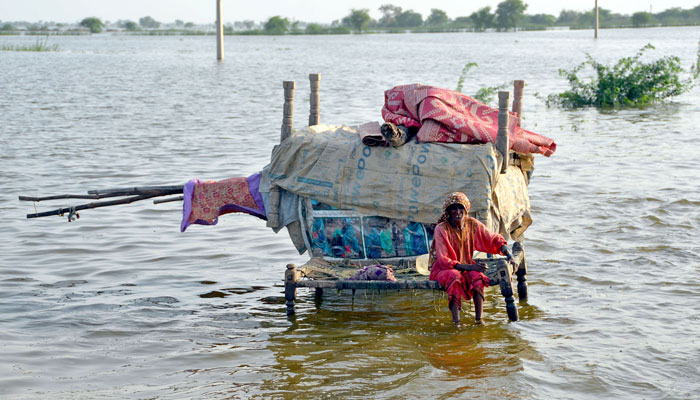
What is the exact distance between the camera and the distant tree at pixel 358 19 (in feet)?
325

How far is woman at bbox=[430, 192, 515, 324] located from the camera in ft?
16.2

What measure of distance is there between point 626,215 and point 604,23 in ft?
290

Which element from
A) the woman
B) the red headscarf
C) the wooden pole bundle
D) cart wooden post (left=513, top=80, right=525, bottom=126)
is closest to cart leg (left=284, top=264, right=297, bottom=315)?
the woman

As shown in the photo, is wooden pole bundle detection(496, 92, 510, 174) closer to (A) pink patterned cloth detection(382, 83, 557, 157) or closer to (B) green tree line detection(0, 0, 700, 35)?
(A) pink patterned cloth detection(382, 83, 557, 157)

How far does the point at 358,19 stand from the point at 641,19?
1303 inches

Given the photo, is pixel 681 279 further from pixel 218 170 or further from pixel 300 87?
pixel 300 87

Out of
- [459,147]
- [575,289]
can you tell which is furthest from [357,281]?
[575,289]

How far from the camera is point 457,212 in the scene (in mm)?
4992

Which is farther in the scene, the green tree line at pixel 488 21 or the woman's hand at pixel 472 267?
the green tree line at pixel 488 21

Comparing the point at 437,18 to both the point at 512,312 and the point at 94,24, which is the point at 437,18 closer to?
the point at 94,24

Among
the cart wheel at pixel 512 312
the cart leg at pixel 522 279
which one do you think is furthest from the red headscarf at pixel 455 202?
the cart leg at pixel 522 279

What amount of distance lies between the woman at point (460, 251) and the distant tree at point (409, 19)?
104 m

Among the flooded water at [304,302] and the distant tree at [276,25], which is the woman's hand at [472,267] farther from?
the distant tree at [276,25]

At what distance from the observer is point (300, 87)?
24094mm
